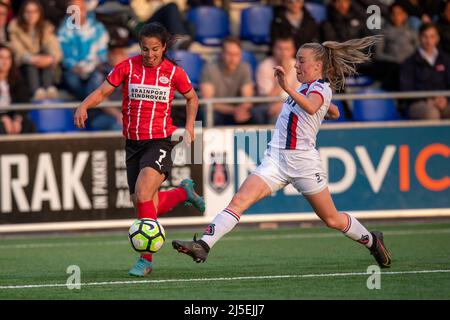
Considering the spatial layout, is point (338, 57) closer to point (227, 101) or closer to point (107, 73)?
point (227, 101)

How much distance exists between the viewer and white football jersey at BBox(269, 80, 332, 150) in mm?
8922

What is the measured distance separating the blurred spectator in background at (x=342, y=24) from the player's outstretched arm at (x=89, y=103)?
22.9ft

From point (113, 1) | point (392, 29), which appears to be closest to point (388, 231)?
point (392, 29)

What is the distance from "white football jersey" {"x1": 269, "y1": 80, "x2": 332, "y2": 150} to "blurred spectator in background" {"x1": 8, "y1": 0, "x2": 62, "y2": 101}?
19.9 feet

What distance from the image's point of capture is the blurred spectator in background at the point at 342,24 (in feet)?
51.0

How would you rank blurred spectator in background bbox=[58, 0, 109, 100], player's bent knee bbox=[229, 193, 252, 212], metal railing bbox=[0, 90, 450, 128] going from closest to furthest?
player's bent knee bbox=[229, 193, 252, 212], metal railing bbox=[0, 90, 450, 128], blurred spectator in background bbox=[58, 0, 109, 100]

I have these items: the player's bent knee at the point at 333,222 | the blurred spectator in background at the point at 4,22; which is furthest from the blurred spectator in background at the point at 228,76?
the player's bent knee at the point at 333,222

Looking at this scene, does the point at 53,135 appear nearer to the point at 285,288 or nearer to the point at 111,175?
the point at 111,175

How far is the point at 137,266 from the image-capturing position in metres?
9.08

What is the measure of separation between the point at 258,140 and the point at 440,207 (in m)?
2.44

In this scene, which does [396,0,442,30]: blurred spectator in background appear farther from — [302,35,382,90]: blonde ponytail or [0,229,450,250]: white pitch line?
[302,35,382,90]: blonde ponytail

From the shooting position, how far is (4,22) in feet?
48.3
